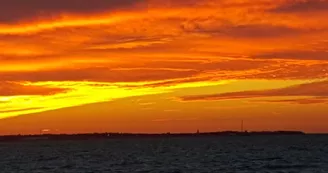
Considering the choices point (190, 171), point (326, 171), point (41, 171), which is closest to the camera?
point (326, 171)

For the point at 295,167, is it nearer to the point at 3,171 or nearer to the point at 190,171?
the point at 190,171

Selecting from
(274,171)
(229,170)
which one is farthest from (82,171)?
(274,171)

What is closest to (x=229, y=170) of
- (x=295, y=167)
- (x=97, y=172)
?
(x=295, y=167)

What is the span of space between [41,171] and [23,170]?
17.2 feet

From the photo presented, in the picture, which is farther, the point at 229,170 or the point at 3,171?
the point at 3,171

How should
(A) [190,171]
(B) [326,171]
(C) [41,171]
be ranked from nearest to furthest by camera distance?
(B) [326,171]
(A) [190,171]
(C) [41,171]

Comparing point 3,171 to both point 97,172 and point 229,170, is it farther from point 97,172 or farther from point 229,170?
point 229,170

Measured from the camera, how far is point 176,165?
3809 inches

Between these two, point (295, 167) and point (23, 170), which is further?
point (23, 170)

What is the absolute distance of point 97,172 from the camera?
86.8 meters

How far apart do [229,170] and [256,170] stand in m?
3.26

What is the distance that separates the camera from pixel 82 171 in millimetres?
89750

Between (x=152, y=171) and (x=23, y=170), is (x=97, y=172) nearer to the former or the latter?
(x=152, y=171)

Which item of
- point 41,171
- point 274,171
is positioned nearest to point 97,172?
point 41,171
